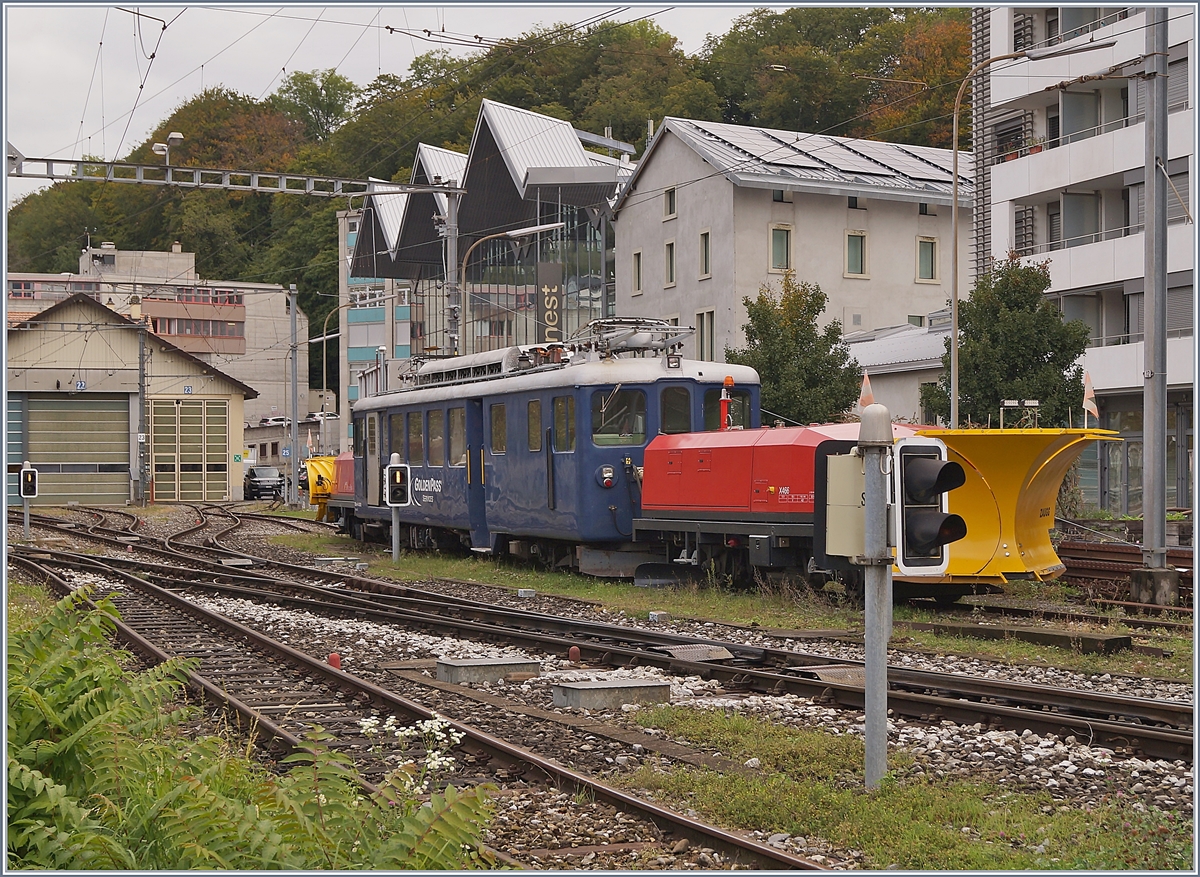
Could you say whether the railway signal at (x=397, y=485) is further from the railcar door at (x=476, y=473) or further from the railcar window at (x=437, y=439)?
the railcar door at (x=476, y=473)

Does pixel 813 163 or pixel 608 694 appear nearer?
pixel 608 694

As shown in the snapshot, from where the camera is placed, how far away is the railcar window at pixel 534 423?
20.6 metres

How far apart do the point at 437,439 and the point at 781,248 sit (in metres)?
23.2

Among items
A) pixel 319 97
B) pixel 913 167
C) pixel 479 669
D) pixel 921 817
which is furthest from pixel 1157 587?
pixel 319 97

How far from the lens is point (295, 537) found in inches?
1314

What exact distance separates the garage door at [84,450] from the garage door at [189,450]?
244cm

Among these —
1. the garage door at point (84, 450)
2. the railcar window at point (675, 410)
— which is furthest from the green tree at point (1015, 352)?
the garage door at point (84, 450)

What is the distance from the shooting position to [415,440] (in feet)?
84.6

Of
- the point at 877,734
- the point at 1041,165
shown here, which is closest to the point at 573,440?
the point at 877,734

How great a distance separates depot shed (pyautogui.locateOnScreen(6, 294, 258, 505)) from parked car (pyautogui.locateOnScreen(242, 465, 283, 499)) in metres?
5.23

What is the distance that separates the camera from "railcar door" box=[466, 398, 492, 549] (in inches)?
901

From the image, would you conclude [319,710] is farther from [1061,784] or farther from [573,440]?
[573,440]

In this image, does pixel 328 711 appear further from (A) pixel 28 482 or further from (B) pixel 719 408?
(A) pixel 28 482

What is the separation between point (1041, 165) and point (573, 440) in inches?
1025
